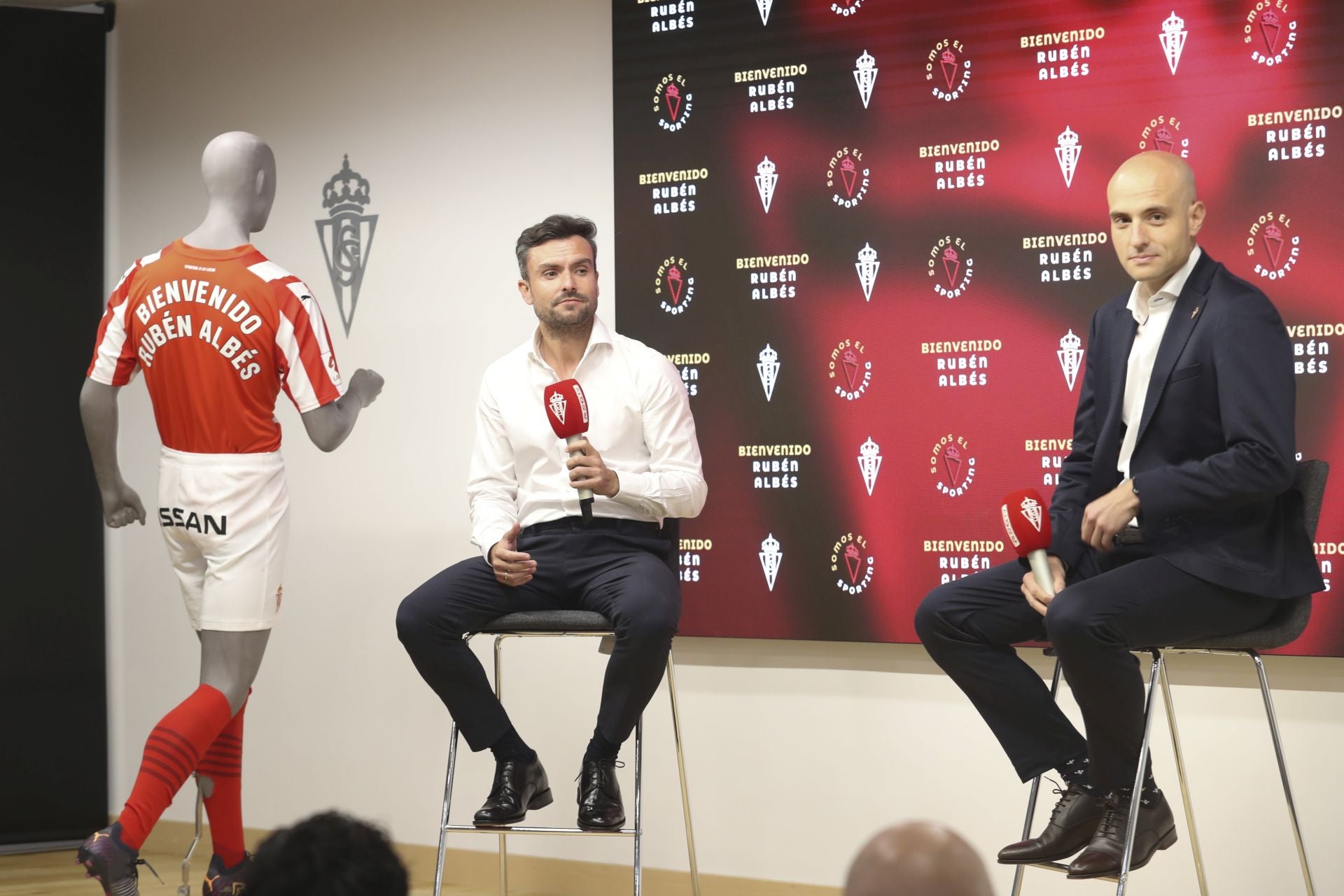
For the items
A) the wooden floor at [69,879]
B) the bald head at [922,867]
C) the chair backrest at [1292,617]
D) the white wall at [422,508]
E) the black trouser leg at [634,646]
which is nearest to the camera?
the bald head at [922,867]

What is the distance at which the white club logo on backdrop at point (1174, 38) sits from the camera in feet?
10.8

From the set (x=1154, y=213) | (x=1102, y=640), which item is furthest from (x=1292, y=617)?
(x=1154, y=213)

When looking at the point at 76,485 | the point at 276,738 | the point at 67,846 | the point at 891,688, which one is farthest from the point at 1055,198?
the point at 67,846

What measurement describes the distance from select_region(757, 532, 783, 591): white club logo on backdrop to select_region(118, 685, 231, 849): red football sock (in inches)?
56.5

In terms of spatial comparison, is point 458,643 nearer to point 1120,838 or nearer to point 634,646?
point 634,646

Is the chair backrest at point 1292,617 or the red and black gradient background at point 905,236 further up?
the red and black gradient background at point 905,236

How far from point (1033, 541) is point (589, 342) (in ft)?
4.20

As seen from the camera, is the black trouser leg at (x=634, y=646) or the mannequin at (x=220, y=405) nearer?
the black trouser leg at (x=634, y=646)

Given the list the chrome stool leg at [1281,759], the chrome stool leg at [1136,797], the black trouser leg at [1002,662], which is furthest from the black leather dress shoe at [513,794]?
the chrome stool leg at [1281,759]

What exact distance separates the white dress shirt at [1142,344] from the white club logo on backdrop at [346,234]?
8.53ft

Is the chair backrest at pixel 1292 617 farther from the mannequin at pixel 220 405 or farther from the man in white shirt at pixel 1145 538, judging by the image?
the mannequin at pixel 220 405

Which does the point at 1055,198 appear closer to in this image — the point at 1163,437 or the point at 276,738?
the point at 1163,437

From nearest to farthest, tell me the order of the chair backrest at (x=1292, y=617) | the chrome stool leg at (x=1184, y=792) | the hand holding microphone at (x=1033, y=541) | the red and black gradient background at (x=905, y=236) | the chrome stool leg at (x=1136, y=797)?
the chrome stool leg at (x=1136, y=797), the chair backrest at (x=1292, y=617), the hand holding microphone at (x=1033, y=541), the chrome stool leg at (x=1184, y=792), the red and black gradient background at (x=905, y=236)

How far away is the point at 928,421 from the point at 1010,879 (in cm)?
120
